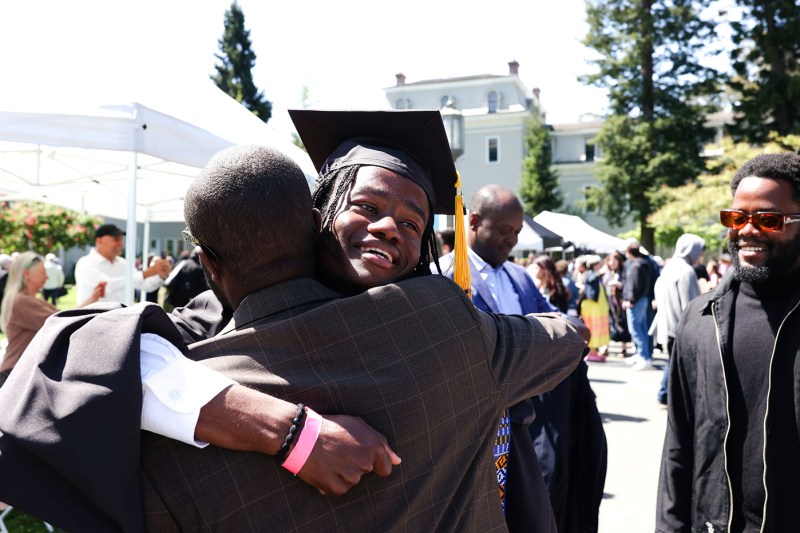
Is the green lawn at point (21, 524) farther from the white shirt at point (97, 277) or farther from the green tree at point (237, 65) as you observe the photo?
the green tree at point (237, 65)

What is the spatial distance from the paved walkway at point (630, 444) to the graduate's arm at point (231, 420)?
14.8 ft

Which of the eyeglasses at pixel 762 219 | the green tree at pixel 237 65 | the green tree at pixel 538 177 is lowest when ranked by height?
the eyeglasses at pixel 762 219

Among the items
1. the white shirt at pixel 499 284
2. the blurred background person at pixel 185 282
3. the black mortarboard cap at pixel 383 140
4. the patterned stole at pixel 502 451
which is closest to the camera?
the black mortarboard cap at pixel 383 140

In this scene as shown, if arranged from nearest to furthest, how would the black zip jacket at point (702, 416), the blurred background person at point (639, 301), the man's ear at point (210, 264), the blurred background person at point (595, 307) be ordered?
the man's ear at point (210, 264), the black zip jacket at point (702, 416), the blurred background person at point (639, 301), the blurred background person at point (595, 307)

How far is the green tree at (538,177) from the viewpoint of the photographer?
44.5m

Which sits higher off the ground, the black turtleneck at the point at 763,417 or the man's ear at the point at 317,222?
the man's ear at the point at 317,222

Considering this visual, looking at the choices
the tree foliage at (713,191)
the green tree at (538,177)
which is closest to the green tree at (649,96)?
the tree foliage at (713,191)

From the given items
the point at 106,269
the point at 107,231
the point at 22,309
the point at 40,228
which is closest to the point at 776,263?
the point at 22,309

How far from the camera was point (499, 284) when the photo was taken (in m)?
3.99

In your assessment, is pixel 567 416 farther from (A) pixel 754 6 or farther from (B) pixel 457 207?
(A) pixel 754 6

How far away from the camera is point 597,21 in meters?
35.1

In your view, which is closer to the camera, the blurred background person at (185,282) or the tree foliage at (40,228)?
the blurred background person at (185,282)

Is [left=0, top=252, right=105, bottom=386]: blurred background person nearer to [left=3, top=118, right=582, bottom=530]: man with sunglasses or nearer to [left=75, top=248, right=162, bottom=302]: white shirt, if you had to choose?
[left=75, top=248, right=162, bottom=302]: white shirt

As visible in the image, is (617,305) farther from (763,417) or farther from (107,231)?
(763,417)
